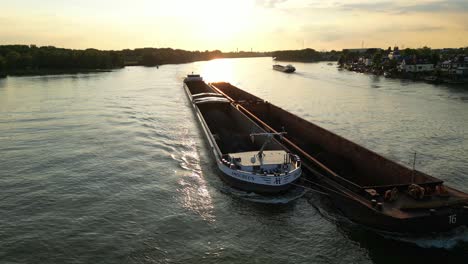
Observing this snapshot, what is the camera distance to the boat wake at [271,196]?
18.2m

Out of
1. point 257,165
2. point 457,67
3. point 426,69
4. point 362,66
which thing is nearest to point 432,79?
point 457,67

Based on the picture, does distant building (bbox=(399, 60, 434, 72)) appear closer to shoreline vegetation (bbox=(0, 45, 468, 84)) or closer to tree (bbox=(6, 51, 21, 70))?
shoreline vegetation (bbox=(0, 45, 468, 84))

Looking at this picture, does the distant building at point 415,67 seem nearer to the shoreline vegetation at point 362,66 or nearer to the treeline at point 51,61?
the shoreline vegetation at point 362,66

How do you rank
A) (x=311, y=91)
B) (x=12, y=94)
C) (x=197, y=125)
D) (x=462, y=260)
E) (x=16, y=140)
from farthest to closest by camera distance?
(x=311, y=91) → (x=12, y=94) → (x=197, y=125) → (x=16, y=140) → (x=462, y=260)

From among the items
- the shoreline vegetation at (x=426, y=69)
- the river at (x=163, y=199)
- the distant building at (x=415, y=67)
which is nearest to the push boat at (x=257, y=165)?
the river at (x=163, y=199)

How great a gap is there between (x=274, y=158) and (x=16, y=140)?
70.0ft

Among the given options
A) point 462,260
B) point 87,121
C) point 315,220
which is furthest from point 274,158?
point 87,121

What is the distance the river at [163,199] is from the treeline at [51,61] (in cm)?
8254

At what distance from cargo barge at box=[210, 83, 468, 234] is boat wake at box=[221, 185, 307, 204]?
0.94m

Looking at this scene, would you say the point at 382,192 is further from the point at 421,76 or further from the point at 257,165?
the point at 421,76

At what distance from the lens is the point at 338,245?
14602 mm

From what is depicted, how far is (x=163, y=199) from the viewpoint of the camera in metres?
18.8

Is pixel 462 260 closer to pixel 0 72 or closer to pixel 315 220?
pixel 315 220

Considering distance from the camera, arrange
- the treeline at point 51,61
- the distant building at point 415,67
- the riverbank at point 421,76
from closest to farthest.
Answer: the riverbank at point 421,76 < the distant building at point 415,67 < the treeline at point 51,61
